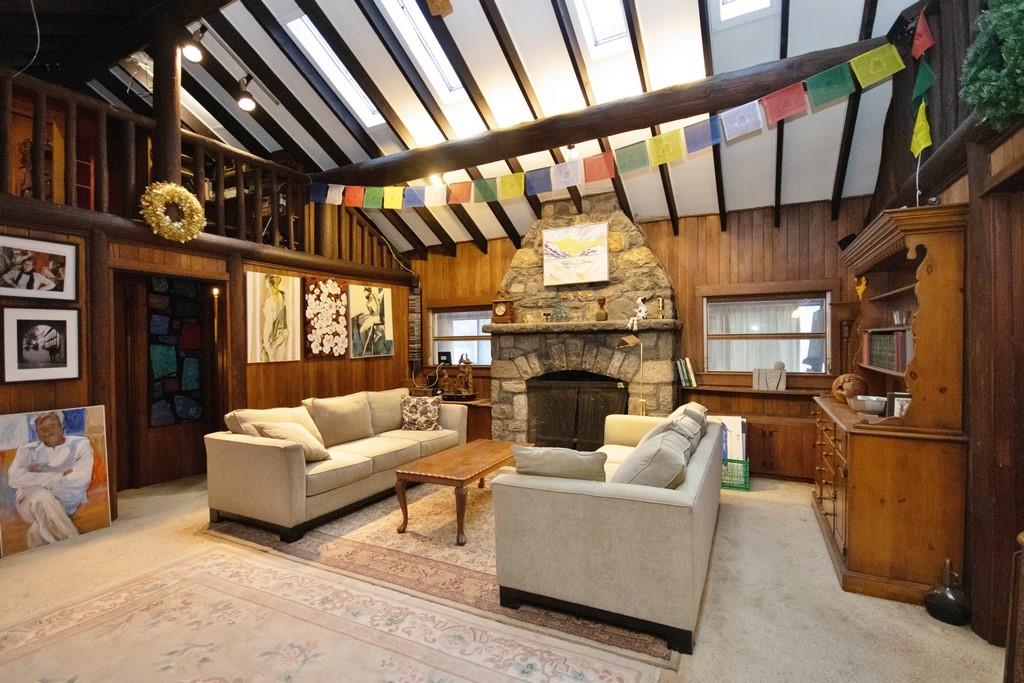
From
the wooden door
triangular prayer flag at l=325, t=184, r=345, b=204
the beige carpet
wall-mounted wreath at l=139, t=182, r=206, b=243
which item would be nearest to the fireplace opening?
the beige carpet

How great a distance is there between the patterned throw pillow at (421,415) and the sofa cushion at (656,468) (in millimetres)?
2856

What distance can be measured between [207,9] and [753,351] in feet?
19.8

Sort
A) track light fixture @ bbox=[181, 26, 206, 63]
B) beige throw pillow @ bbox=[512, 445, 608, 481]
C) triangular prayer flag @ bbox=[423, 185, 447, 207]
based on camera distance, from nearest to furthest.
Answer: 1. beige throw pillow @ bbox=[512, 445, 608, 481]
2. track light fixture @ bbox=[181, 26, 206, 63]
3. triangular prayer flag @ bbox=[423, 185, 447, 207]

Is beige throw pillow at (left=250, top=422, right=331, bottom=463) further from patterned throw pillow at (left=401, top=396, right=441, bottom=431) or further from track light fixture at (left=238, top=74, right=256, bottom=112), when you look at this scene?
track light fixture at (left=238, top=74, right=256, bottom=112)

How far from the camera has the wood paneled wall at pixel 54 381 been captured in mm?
3287

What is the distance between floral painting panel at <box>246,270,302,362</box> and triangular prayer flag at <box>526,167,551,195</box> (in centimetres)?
285

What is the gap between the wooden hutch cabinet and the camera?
241 cm

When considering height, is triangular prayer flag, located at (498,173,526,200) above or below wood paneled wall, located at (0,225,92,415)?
above

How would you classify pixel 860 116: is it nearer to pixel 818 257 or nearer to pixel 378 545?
pixel 818 257

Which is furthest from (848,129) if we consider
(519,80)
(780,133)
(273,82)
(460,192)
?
(273,82)

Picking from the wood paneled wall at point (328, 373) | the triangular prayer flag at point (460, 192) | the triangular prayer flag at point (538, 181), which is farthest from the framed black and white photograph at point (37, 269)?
the triangular prayer flag at point (538, 181)

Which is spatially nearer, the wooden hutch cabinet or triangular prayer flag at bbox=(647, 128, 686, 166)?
the wooden hutch cabinet

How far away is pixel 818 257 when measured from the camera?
4949 millimetres

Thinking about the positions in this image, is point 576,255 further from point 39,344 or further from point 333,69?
point 39,344
